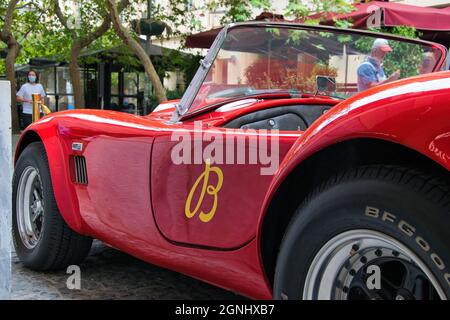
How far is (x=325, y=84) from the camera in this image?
9.64 feet

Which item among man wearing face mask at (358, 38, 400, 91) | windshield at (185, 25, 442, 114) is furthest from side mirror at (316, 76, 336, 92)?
man wearing face mask at (358, 38, 400, 91)

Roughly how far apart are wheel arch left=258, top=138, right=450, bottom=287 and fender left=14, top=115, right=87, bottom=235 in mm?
1471

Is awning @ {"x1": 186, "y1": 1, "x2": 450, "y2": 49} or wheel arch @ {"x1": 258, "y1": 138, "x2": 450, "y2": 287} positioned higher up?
awning @ {"x1": 186, "y1": 1, "x2": 450, "y2": 49}

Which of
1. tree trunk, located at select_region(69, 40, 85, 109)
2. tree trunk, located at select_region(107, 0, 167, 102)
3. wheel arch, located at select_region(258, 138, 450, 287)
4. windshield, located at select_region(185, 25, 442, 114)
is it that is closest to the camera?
wheel arch, located at select_region(258, 138, 450, 287)

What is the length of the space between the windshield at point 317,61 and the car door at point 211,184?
605 mm

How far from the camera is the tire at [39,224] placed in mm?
3180

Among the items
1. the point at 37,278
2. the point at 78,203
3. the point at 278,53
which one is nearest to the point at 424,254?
the point at 278,53

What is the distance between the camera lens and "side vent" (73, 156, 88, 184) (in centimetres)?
289

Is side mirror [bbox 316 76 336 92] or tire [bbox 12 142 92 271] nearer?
side mirror [bbox 316 76 336 92]

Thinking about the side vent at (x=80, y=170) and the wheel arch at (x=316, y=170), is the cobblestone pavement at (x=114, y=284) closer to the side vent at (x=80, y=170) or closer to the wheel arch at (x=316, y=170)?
the side vent at (x=80, y=170)

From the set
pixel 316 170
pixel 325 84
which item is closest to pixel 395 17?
pixel 325 84

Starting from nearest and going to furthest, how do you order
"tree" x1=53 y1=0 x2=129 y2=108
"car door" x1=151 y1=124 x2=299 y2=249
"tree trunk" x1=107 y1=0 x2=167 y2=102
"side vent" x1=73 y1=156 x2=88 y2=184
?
"car door" x1=151 y1=124 x2=299 y2=249 < "side vent" x1=73 y1=156 x2=88 y2=184 < "tree trunk" x1=107 y1=0 x2=167 y2=102 < "tree" x1=53 y1=0 x2=129 y2=108

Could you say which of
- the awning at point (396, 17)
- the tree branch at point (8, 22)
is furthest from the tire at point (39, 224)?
the tree branch at point (8, 22)

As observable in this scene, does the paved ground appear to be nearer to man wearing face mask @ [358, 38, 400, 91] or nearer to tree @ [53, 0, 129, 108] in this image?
man wearing face mask @ [358, 38, 400, 91]
